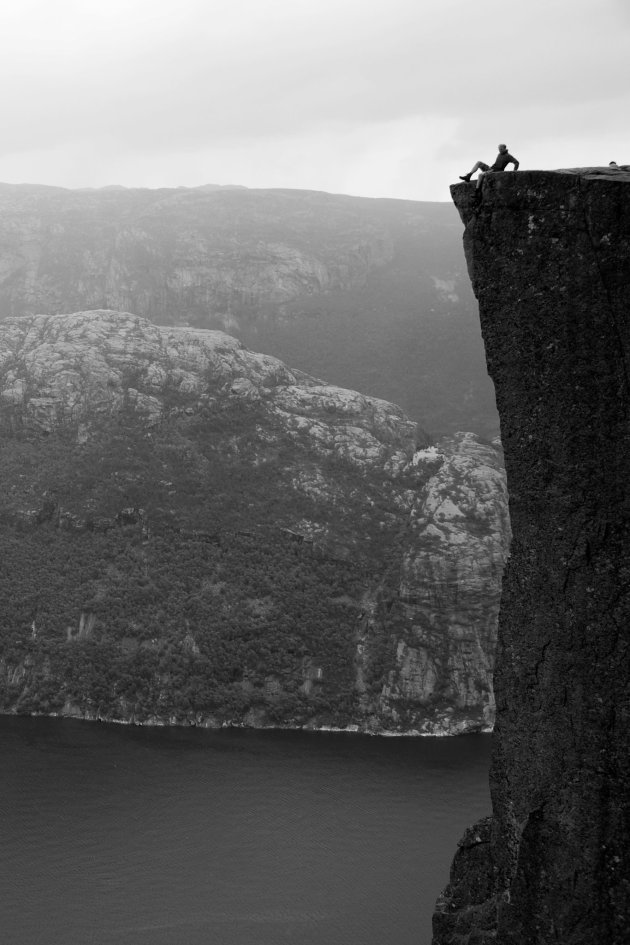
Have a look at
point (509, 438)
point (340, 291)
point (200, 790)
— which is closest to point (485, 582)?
point (200, 790)

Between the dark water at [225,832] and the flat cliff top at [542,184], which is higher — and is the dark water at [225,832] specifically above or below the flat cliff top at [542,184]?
below

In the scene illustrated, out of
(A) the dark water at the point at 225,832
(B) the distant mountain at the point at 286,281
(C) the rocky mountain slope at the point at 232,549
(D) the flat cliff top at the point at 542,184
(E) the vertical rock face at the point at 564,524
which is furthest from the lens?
(B) the distant mountain at the point at 286,281

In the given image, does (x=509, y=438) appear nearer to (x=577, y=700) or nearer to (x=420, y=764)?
(x=577, y=700)

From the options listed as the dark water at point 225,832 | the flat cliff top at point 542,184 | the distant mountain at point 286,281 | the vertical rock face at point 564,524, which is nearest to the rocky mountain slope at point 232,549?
the dark water at point 225,832

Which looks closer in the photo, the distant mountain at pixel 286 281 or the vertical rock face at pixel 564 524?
the vertical rock face at pixel 564 524

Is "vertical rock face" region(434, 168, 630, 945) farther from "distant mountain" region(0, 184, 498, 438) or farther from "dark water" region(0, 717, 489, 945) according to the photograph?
"distant mountain" region(0, 184, 498, 438)

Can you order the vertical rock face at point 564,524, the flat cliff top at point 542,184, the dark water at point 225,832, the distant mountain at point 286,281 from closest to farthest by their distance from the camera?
the flat cliff top at point 542,184 < the vertical rock face at point 564,524 < the dark water at point 225,832 < the distant mountain at point 286,281

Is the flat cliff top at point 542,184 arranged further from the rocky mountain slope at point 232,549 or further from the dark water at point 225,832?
the rocky mountain slope at point 232,549
